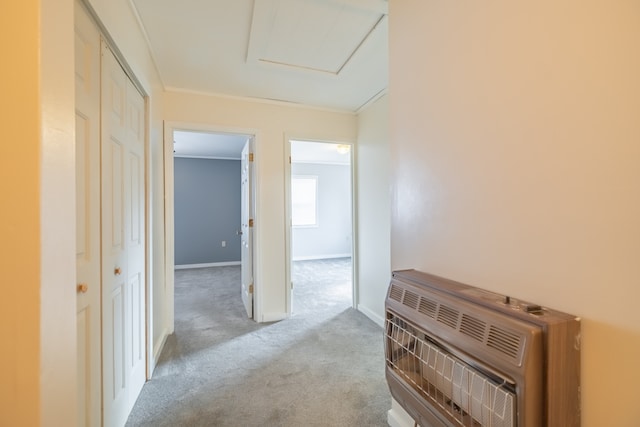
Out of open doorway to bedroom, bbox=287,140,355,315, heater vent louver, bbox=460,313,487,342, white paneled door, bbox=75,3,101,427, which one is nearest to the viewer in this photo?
heater vent louver, bbox=460,313,487,342

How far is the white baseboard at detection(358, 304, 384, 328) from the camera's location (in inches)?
109

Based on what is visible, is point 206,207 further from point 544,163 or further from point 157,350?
point 544,163

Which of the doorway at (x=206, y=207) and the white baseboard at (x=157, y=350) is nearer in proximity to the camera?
the white baseboard at (x=157, y=350)

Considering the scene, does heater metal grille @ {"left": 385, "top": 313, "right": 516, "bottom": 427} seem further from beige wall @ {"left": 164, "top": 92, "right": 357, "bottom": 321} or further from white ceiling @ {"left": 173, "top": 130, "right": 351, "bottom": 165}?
white ceiling @ {"left": 173, "top": 130, "right": 351, "bottom": 165}

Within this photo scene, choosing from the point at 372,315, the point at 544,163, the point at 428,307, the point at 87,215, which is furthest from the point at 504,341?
the point at 372,315

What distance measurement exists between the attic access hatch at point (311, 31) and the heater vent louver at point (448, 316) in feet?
5.44

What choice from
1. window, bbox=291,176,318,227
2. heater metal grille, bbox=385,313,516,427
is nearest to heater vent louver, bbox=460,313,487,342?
heater metal grille, bbox=385,313,516,427

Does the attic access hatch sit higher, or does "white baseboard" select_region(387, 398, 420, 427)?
the attic access hatch

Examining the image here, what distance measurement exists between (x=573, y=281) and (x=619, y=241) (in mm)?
147

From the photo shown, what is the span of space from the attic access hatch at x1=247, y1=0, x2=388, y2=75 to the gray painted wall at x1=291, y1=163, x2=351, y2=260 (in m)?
4.32

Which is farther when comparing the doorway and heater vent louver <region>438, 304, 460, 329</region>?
the doorway

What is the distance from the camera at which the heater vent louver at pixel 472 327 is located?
2.58 ft

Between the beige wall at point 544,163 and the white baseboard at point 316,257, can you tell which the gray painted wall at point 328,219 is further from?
the beige wall at point 544,163

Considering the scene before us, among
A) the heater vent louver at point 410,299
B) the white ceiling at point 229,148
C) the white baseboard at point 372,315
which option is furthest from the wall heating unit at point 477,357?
the white ceiling at point 229,148
